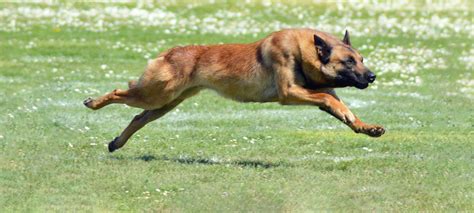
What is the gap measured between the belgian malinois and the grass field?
0.67 m

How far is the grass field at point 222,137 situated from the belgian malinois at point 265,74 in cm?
67

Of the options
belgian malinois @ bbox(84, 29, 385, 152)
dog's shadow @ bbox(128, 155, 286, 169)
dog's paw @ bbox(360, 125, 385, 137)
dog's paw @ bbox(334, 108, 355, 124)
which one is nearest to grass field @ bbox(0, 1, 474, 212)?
dog's shadow @ bbox(128, 155, 286, 169)

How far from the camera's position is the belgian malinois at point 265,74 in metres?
12.4

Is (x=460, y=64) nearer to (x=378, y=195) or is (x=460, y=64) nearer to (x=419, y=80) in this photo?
(x=419, y=80)

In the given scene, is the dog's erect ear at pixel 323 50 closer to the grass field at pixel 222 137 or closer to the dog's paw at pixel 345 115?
the dog's paw at pixel 345 115

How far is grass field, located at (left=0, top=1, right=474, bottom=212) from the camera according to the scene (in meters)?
10.8

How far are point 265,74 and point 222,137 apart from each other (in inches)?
90.5

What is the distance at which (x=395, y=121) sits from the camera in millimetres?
16938

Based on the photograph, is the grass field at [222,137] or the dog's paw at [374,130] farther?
the dog's paw at [374,130]

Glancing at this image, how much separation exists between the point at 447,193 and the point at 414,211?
92cm

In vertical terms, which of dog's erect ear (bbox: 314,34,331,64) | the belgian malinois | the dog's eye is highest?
dog's erect ear (bbox: 314,34,331,64)

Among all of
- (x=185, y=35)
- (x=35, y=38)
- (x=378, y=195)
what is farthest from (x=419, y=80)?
(x=378, y=195)

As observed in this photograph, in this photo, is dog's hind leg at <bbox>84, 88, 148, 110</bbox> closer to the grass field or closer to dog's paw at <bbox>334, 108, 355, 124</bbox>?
the grass field

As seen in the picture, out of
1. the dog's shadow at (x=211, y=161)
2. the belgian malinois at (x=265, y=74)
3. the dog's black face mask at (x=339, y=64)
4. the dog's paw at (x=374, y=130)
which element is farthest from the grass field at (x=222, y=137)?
the dog's black face mask at (x=339, y=64)
